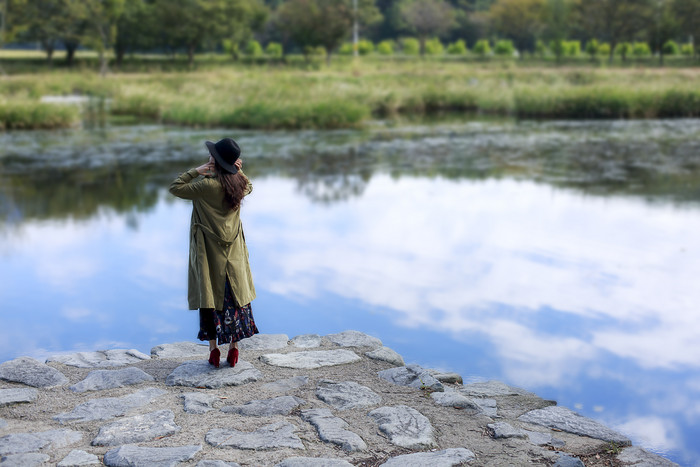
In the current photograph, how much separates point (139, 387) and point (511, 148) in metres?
15.6

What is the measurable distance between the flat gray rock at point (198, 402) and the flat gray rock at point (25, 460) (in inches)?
35.8

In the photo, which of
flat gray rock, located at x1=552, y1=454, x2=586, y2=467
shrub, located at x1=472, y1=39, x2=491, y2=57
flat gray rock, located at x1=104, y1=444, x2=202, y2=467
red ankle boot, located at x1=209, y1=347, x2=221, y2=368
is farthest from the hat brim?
shrub, located at x1=472, y1=39, x2=491, y2=57

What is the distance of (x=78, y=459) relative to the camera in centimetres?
392

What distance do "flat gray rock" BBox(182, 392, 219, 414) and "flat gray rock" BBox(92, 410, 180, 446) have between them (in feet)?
0.44

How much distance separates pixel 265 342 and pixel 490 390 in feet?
6.06

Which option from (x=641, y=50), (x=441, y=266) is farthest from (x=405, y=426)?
(x=641, y=50)

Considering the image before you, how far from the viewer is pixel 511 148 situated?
1928 centimetres

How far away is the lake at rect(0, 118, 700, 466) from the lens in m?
6.19

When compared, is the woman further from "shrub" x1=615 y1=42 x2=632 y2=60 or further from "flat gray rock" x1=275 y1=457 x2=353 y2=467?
"shrub" x1=615 y1=42 x2=632 y2=60

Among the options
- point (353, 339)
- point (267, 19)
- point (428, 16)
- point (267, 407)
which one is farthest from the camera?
point (428, 16)

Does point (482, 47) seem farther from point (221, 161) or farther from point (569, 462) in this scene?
point (569, 462)

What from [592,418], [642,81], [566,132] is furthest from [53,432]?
[642,81]

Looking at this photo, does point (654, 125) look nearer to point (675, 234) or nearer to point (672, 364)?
→ point (675, 234)

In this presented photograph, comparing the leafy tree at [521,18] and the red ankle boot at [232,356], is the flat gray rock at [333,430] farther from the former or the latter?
the leafy tree at [521,18]
